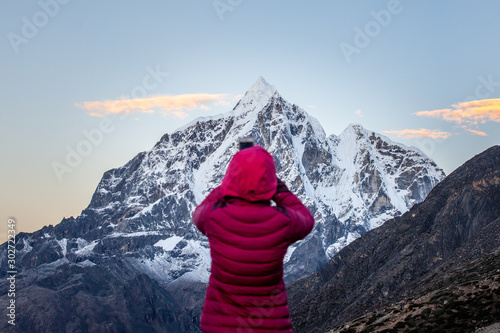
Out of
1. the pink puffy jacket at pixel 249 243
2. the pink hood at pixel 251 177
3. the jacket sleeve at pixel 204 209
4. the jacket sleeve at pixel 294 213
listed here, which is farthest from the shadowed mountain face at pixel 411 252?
the pink hood at pixel 251 177

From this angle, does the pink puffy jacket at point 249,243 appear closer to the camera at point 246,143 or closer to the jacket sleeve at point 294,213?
the jacket sleeve at point 294,213

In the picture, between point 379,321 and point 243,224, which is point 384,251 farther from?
point 243,224

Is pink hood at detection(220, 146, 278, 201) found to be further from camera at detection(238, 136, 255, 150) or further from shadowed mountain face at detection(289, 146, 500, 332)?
shadowed mountain face at detection(289, 146, 500, 332)

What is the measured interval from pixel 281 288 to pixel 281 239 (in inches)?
26.3

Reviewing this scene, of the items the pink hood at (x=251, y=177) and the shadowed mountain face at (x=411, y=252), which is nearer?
the pink hood at (x=251, y=177)

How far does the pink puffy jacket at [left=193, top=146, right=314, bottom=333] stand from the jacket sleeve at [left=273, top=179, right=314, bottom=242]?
1 cm

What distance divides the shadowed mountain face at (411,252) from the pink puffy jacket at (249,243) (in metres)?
75.9

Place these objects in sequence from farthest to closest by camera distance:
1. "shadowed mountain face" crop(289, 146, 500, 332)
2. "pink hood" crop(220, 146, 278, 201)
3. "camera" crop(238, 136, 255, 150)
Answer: "shadowed mountain face" crop(289, 146, 500, 332) < "camera" crop(238, 136, 255, 150) < "pink hood" crop(220, 146, 278, 201)

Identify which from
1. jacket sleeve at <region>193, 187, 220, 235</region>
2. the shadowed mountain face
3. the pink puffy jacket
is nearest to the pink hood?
the pink puffy jacket

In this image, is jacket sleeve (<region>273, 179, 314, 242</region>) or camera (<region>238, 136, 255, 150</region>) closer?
jacket sleeve (<region>273, 179, 314, 242</region>)

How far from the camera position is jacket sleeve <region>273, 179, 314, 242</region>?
22.7 ft

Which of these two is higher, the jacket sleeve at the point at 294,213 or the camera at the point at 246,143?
the camera at the point at 246,143

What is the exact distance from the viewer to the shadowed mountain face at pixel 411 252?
9431cm

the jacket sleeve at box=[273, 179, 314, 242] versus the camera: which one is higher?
the camera
